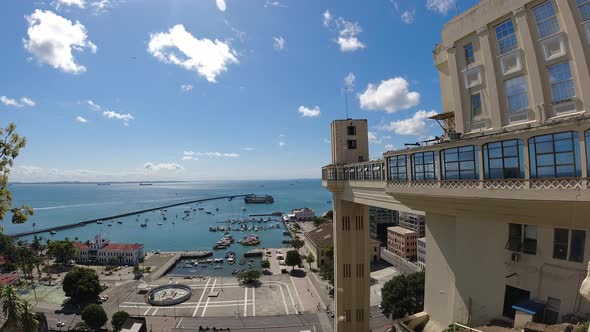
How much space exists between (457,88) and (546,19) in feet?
13.0

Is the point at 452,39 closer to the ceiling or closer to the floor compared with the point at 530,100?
closer to the ceiling

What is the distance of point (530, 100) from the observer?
1171 centimetres

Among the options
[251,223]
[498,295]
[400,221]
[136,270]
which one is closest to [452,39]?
[498,295]

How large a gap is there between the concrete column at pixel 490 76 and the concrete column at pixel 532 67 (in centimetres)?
114

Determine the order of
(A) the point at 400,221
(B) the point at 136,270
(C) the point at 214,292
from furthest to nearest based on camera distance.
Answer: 1. (A) the point at 400,221
2. (B) the point at 136,270
3. (C) the point at 214,292

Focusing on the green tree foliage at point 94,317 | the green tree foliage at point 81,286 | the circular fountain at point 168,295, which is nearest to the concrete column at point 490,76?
the green tree foliage at point 94,317

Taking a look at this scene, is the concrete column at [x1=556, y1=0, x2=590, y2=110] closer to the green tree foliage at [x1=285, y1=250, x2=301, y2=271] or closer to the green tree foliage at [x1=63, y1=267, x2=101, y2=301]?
the green tree foliage at [x1=285, y1=250, x2=301, y2=271]

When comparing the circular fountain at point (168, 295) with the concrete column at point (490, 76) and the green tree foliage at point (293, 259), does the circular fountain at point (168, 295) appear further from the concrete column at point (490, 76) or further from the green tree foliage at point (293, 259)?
the concrete column at point (490, 76)

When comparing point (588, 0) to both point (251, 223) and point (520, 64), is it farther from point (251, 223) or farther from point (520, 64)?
point (251, 223)

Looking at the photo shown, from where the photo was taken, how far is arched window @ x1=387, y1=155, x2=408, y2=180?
1478 centimetres

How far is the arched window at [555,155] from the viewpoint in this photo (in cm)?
847

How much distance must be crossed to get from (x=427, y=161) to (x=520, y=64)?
496cm

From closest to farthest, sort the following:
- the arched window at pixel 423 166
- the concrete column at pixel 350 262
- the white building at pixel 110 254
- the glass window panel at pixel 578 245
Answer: the glass window panel at pixel 578 245
the arched window at pixel 423 166
the concrete column at pixel 350 262
the white building at pixel 110 254

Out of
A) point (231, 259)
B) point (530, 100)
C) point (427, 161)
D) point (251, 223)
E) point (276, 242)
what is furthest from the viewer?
point (251, 223)
